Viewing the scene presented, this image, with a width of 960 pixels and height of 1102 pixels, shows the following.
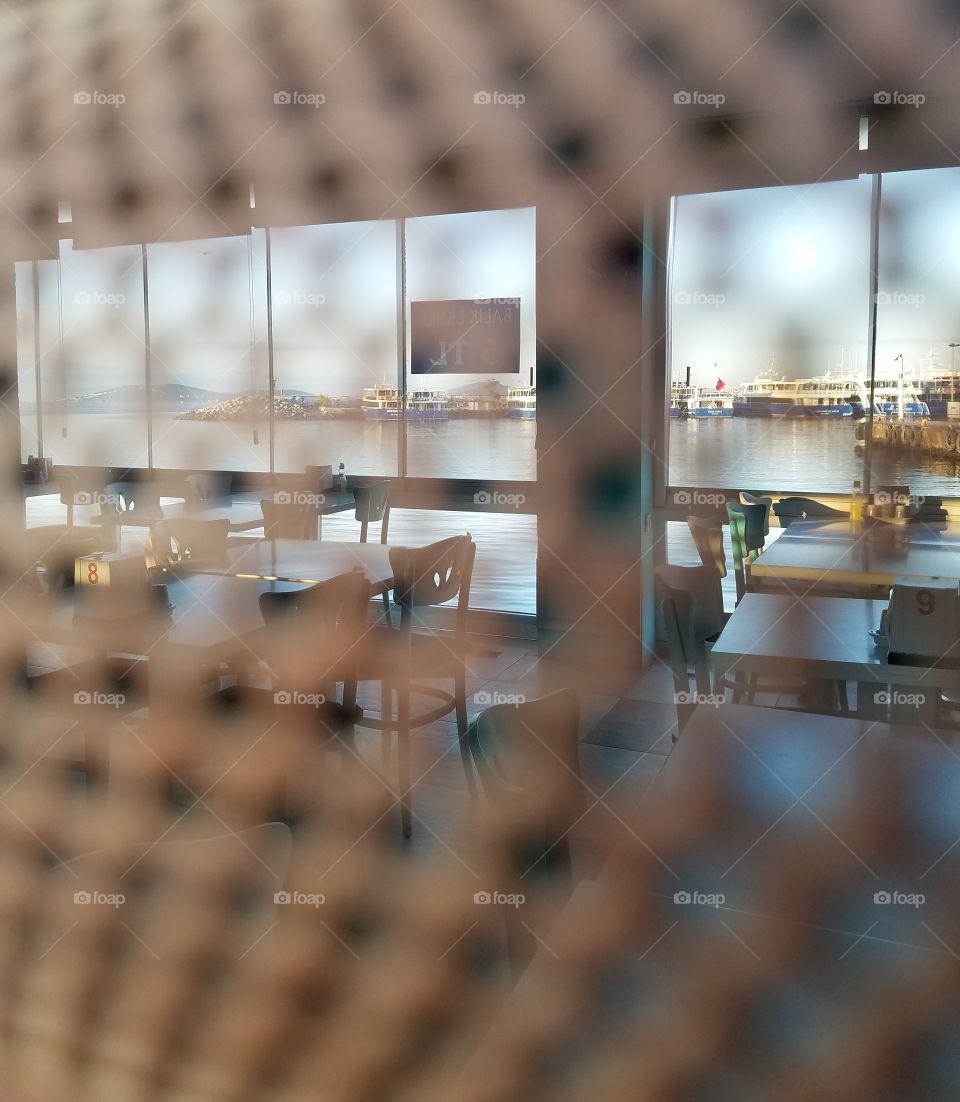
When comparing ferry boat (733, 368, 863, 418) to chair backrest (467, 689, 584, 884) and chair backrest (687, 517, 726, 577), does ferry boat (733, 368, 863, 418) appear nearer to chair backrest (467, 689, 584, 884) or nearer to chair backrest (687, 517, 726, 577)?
chair backrest (687, 517, 726, 577)

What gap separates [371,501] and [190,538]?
180 centimetres

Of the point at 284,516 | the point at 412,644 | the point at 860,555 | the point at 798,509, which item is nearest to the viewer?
the point at 412,644

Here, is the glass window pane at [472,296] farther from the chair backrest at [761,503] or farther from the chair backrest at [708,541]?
the chair backrest at [708,541]

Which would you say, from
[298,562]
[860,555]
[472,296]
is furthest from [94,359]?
[860,555]

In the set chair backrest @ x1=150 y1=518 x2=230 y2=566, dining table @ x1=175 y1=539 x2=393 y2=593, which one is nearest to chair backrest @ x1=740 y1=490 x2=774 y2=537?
dining table @ x1=175 y1=539 x2=393 y2=593

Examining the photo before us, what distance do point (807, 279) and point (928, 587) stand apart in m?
4.72

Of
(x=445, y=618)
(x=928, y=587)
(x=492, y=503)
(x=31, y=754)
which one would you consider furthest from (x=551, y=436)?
(x=31, y=754)

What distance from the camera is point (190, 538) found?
3.93 metres

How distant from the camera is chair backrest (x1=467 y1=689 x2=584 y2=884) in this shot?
51.6 inches

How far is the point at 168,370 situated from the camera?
261 inches

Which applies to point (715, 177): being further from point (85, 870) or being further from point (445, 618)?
point (85, 870)

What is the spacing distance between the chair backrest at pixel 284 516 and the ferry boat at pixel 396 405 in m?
0.72

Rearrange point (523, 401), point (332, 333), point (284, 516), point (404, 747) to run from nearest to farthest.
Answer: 1. point (404, 747)
2. point (523, 401)
3. point (284, 516)
4. point (332, 333)

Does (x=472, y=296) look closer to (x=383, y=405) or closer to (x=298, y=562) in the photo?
(x=383, y=405)
